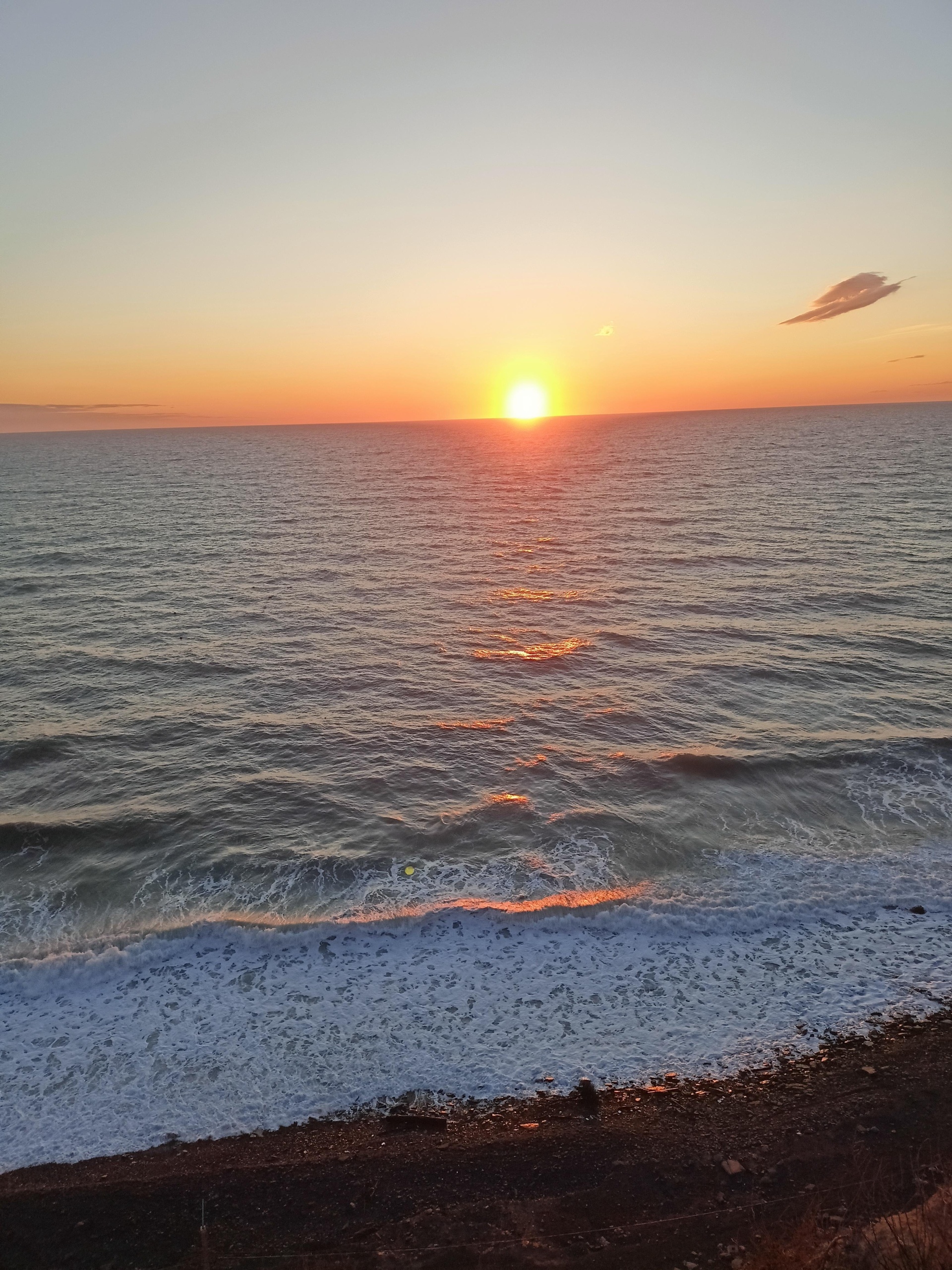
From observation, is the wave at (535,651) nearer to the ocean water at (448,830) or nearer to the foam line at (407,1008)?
the ocean water at (448,830)

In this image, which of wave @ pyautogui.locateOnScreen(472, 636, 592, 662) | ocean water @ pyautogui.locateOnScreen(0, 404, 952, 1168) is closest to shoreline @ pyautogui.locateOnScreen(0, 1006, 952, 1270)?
ocean water @ pyautogui.locateOnScreen(0, 404, 952, 1168)

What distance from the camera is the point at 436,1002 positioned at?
14984 mm

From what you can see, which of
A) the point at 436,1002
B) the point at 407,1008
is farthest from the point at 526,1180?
the point at 407,1008

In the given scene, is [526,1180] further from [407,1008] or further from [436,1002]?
[407,1008]

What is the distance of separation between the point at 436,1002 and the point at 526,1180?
420 centimetres

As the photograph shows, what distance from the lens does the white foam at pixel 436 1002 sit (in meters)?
13.1

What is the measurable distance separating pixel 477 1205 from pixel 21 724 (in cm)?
2354

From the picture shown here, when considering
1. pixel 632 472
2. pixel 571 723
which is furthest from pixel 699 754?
pixel 632 472

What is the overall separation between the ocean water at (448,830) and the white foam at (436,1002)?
6 cm

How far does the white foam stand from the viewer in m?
13.1

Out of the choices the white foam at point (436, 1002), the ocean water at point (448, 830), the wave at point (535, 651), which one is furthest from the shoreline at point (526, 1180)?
the wave at point (535, 651)

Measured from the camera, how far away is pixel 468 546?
58906 mm

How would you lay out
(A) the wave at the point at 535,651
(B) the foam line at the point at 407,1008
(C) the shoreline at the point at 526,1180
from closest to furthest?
(C) the shoreline at the point at 526,1180
(B) the foam line at the point at 407,1008
(A) the wave at the point at 535,651

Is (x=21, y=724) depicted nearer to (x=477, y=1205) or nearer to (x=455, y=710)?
(x=455, y=710)
